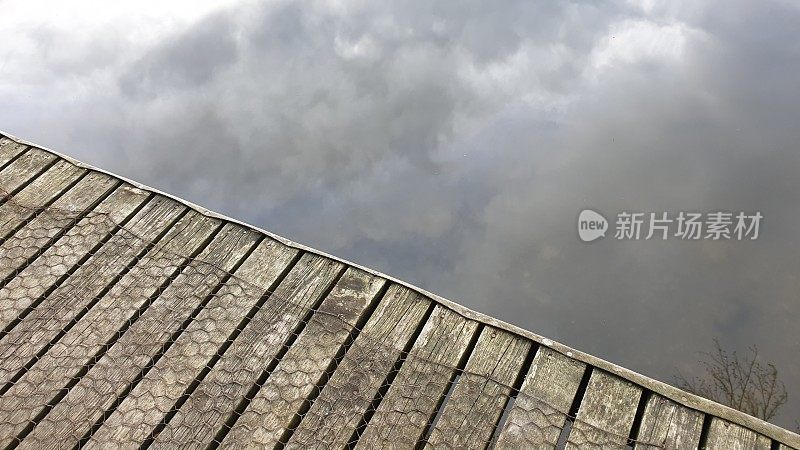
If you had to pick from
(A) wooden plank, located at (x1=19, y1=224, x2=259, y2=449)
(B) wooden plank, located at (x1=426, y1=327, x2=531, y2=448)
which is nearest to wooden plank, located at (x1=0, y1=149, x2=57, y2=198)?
(A) wooden plank, located at (x1=19, y1=224, x2=259, y2=449)

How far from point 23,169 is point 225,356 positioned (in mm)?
1741

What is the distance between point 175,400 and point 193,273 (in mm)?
586

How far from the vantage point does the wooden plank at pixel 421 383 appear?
6.23ft

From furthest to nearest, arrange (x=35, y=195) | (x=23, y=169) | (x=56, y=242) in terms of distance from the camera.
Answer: (x=23, y=169)
(x=35, y=195)
(x=56, y=242)

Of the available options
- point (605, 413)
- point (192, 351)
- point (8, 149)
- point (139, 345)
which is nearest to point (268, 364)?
point (192, 351)

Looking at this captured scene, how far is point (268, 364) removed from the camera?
213 cm

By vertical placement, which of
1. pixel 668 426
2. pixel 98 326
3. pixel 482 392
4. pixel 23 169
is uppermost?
pixel 668 426

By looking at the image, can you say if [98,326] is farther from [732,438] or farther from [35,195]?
[732,438]

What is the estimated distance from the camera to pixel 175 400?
2037 millimetres

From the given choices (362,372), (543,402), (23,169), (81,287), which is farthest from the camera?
(23,169)

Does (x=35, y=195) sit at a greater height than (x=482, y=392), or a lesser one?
lesser

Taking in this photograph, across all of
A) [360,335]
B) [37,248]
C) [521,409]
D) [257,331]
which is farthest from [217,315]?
[521,409]

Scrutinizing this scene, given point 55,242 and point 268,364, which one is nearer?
point 268,364

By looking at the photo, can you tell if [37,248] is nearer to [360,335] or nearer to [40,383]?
[40,383]
